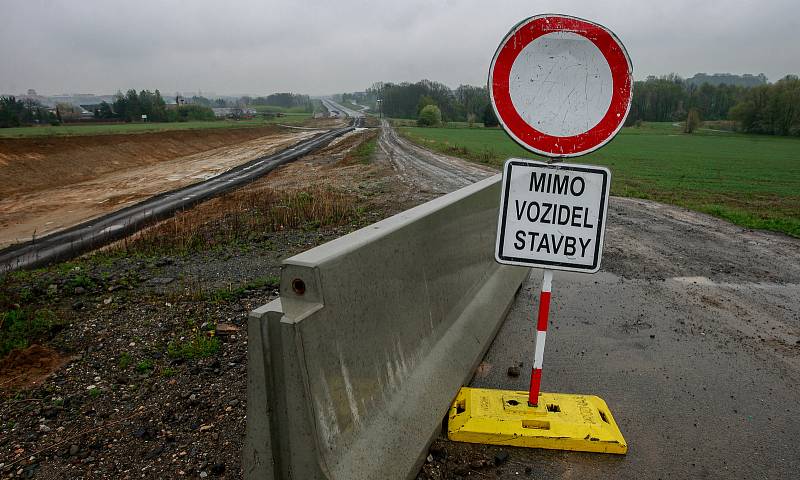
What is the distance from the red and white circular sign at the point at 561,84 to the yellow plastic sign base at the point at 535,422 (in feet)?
5.39

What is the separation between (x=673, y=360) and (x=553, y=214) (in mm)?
2275

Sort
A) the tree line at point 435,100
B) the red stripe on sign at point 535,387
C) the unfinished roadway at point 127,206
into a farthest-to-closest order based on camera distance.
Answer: the tree line at point 435,100 < the unfinished roadway at point 127,206 < the red stripe on sign at point 535,387

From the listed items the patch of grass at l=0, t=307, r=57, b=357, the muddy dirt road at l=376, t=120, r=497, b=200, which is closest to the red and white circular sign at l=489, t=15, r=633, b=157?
the patch of grass at l=0, t=307, r=57, b=357

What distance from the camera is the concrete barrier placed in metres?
1.94

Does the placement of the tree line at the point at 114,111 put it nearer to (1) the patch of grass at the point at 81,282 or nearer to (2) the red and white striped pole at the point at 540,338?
(1) the patch of grass at the point at 81,282

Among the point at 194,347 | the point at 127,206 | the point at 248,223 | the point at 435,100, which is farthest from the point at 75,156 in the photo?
the point at 435,100

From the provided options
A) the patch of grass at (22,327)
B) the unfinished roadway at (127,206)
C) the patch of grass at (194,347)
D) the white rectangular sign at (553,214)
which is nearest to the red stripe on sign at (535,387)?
the white rectangular sign at (553,214)

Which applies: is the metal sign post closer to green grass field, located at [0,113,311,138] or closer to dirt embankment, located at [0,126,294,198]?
dirt embankment, located at [0,126,294,198]

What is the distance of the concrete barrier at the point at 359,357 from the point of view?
194 cm

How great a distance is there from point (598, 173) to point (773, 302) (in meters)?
4.26

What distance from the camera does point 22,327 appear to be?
14.9 feet

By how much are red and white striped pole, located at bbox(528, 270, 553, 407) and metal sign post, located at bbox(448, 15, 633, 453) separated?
0.77 ft

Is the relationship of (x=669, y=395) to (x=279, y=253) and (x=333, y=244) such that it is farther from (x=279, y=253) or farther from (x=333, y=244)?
(x=279, y=253)

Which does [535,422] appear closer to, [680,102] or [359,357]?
[359,357]
